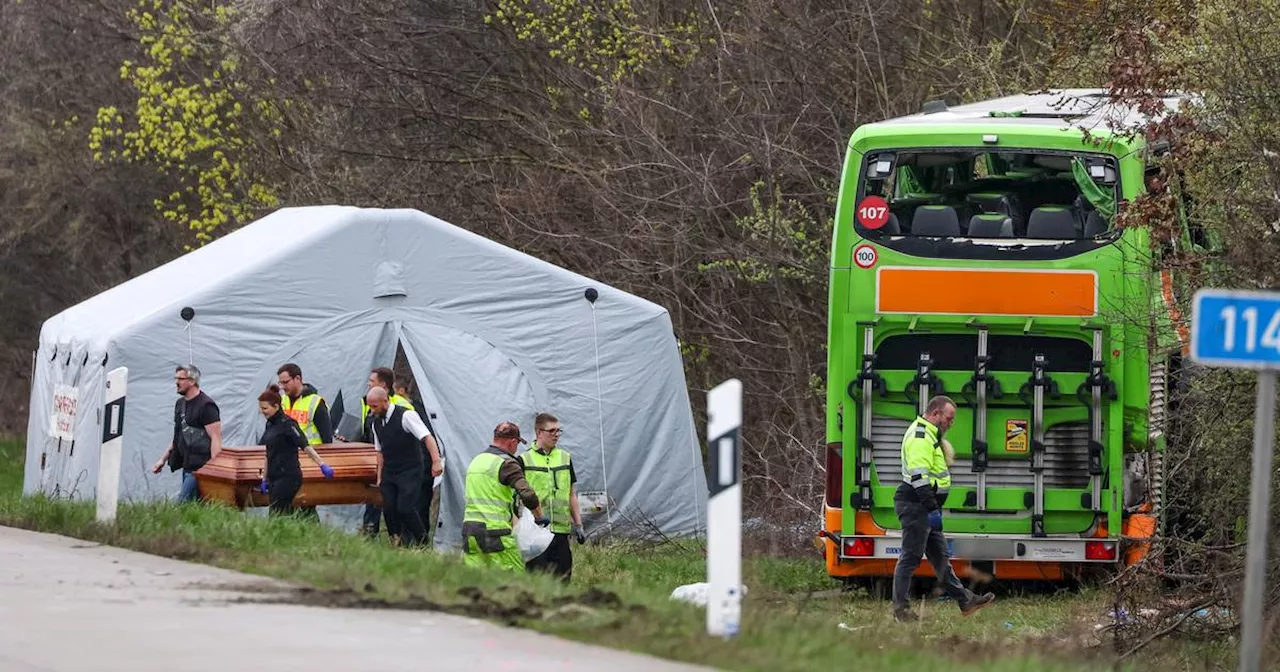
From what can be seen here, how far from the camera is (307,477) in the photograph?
56.7 ft

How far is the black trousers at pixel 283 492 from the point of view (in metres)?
16.2

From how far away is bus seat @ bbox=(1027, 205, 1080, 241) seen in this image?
15.4 meters

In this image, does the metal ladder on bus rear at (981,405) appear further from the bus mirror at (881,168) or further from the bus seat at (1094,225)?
the bus mirror at (881,168)

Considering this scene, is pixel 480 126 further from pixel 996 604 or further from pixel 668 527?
pixel 996 604

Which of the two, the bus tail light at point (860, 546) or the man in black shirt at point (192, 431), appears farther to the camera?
the man in black shirt at point (192, 431)

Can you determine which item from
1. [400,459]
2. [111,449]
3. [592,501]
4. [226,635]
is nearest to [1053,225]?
[400,459]

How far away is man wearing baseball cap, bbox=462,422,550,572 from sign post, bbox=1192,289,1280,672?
5.94 meters

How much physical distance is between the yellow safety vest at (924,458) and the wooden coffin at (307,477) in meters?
5.21

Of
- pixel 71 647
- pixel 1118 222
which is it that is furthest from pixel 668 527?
pixel 71 647

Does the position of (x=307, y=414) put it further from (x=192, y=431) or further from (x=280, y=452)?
(x=280, y=452)

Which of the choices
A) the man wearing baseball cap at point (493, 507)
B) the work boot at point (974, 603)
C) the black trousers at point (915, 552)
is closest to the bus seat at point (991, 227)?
the black trousers at point (915, 552)

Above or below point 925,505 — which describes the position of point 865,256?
above

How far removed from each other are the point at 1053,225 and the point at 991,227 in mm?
459

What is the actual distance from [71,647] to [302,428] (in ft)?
31.0
